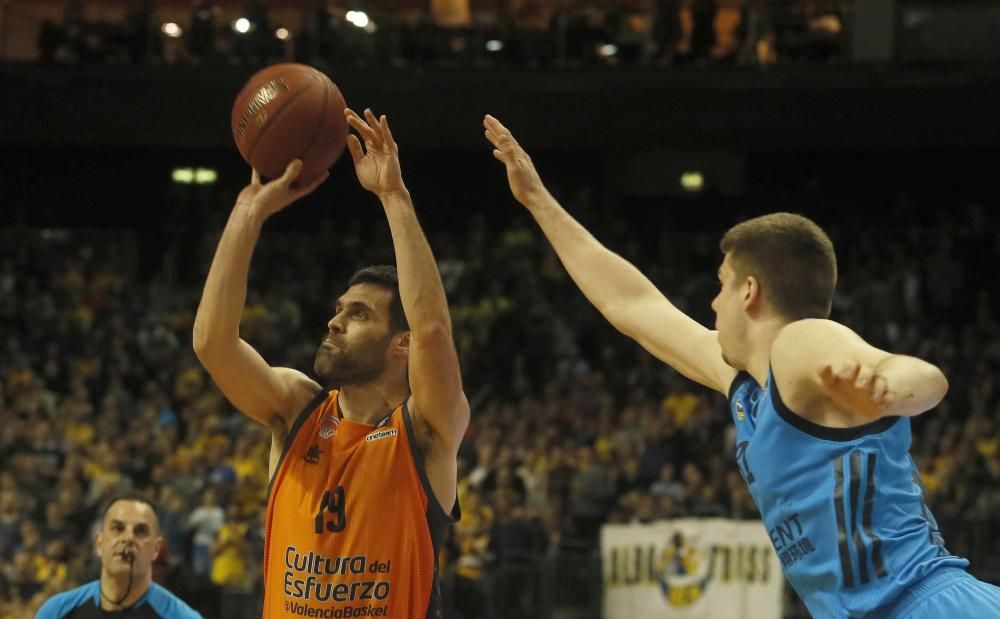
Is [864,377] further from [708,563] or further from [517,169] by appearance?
→ [708,563]

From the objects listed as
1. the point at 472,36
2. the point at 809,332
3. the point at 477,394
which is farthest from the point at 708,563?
the point at 472,36

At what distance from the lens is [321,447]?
4.50m

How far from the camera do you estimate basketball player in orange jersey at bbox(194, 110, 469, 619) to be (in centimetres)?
430

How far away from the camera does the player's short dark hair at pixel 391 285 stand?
4672 mm

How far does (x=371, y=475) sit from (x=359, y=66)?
14335 mm

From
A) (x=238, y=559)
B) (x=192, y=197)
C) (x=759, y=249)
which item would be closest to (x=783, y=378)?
(x=759, y=249)

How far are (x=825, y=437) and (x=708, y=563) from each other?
28.1 ft

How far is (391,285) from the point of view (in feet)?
15.5

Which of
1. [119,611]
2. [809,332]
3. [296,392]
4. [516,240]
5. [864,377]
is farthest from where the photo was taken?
[516,240]

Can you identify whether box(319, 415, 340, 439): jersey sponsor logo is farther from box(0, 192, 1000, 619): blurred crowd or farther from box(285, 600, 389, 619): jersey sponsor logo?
box(0, 192, 1000, 619): blurred crowd

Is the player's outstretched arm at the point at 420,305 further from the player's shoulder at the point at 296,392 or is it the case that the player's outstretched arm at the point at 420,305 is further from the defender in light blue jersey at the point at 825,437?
the defender in light blue jersey at the point at 825,437

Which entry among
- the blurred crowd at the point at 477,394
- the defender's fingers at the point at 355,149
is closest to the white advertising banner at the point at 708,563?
the blurred crowd at the point at 477,394

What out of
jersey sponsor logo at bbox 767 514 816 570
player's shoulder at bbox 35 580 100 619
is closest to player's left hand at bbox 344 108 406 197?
jersey sponsor logo at bbox 767 514 816 570

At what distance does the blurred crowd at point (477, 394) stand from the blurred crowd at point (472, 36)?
9.05ft
